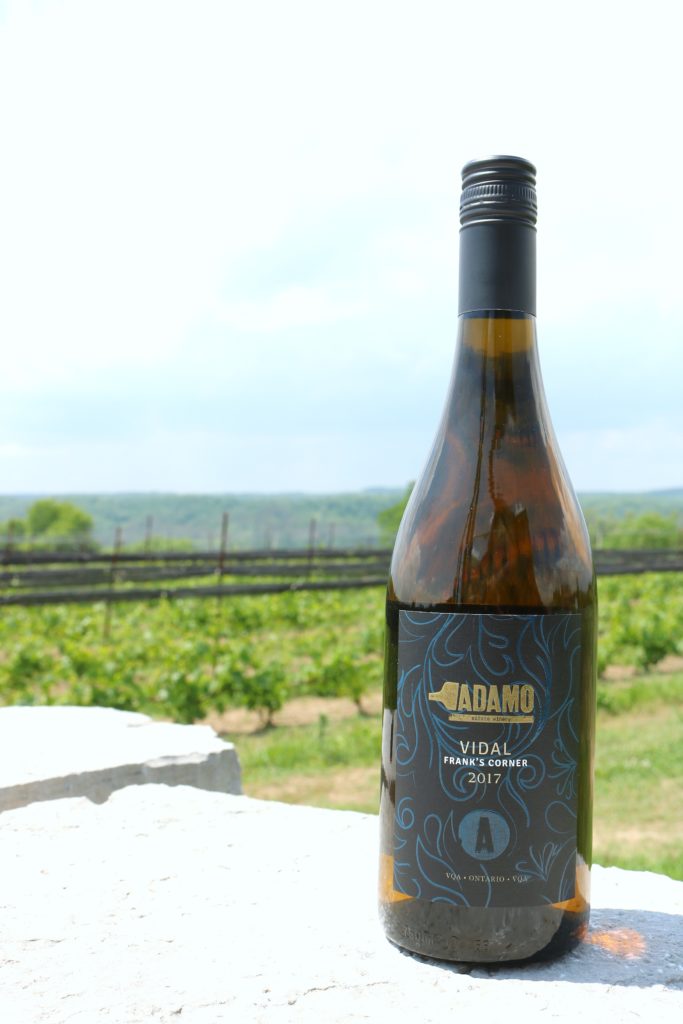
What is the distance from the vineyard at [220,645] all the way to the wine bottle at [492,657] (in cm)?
815

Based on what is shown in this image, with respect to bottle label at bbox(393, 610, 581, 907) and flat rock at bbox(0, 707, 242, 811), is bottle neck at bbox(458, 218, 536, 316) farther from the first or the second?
flat rock at bbox(0, 707, 242, 811)

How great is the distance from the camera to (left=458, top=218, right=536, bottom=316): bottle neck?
141 cm

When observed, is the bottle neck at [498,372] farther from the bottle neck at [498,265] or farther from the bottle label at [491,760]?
the bottle label at [491,760]

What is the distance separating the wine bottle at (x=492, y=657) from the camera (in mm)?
1296

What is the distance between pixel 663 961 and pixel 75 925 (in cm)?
86

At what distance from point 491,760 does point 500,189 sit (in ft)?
2.60

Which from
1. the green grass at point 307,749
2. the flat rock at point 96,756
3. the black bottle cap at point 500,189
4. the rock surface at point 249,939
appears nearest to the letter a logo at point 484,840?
the rock surface at point 249,939

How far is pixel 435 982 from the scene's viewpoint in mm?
1293

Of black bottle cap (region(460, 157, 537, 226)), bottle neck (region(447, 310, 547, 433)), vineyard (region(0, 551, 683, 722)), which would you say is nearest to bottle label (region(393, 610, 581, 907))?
bottle neck (region(447, 310, 547, 433))

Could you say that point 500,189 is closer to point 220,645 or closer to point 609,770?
point 609,770

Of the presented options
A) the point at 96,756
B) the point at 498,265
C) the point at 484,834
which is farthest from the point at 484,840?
the point at 96,756

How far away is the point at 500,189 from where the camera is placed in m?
1.39

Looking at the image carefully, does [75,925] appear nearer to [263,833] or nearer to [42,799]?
[263,833]

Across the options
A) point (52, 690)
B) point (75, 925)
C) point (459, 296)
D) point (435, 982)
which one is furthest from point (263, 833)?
point (52, 690)
